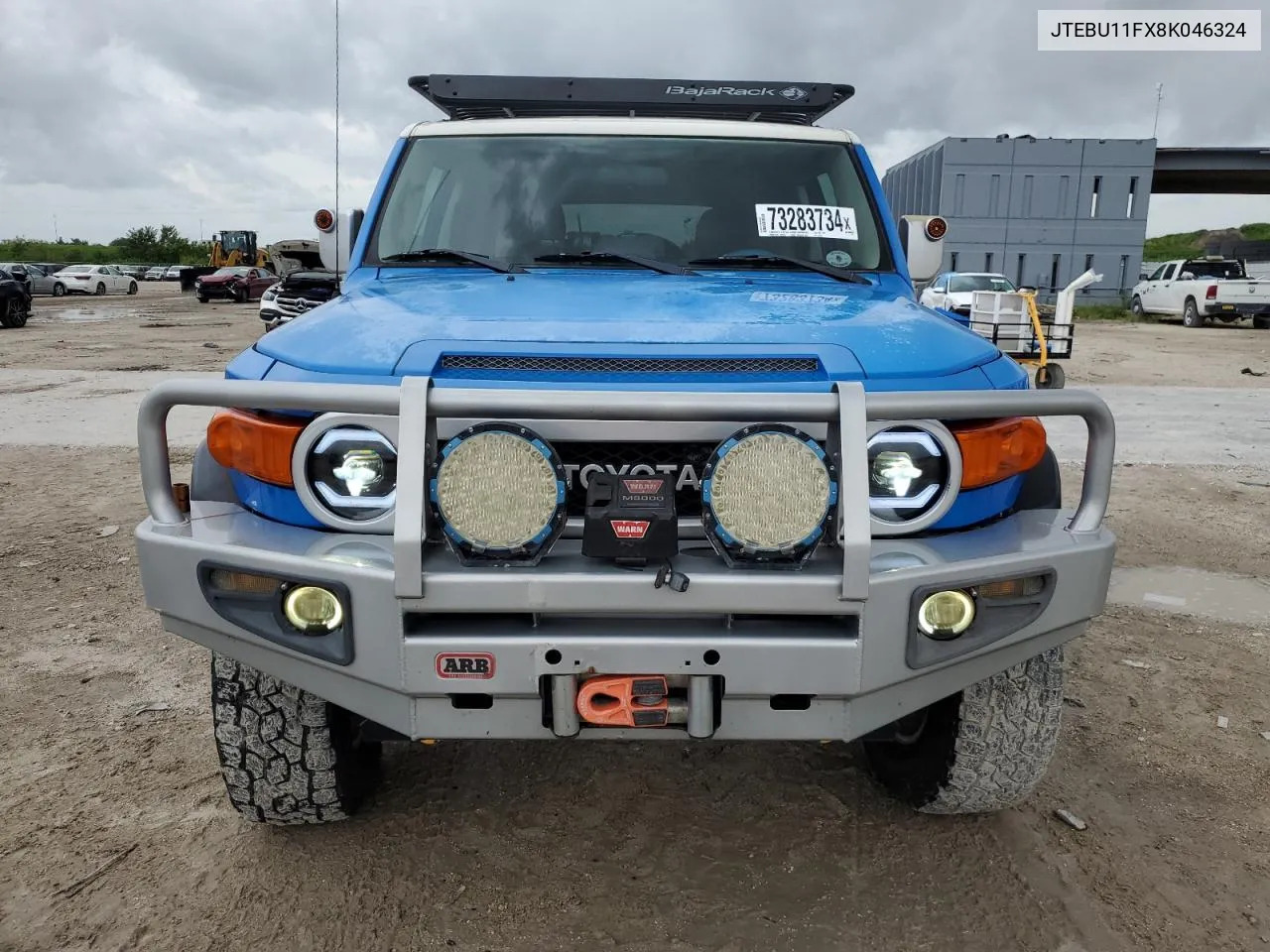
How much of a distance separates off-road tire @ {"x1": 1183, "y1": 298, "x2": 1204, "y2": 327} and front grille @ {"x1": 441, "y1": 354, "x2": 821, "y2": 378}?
27322 mm

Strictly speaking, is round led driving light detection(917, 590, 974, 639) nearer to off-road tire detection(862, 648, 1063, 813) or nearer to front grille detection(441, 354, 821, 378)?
off-road tire detection(862, 648, 1063, 813)

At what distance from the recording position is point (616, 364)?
2.01 metres

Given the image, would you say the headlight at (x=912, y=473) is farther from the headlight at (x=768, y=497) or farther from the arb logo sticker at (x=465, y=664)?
the arb logo sticker at (x=465, y=664)

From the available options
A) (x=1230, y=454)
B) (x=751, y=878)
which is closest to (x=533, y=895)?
(x=751, y=878)

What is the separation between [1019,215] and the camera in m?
32.2

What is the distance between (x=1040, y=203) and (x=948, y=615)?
3427 centimetres

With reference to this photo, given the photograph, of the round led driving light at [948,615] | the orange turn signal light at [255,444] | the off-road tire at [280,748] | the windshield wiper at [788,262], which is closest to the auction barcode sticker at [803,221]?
the windshield wiper at [788,262]

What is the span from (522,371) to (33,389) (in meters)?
11.1

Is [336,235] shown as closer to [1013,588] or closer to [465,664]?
[465,664]

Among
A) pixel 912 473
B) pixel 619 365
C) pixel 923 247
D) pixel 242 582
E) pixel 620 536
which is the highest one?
pixel 923 247

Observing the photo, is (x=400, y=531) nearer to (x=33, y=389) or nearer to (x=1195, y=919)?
(x=1195, y=919)

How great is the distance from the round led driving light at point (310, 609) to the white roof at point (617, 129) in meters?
2.05

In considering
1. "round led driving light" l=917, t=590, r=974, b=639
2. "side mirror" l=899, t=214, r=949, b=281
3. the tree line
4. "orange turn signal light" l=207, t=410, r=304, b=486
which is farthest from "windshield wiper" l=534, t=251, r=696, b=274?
the tree line

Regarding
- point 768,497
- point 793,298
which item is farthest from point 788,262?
point 768,497
